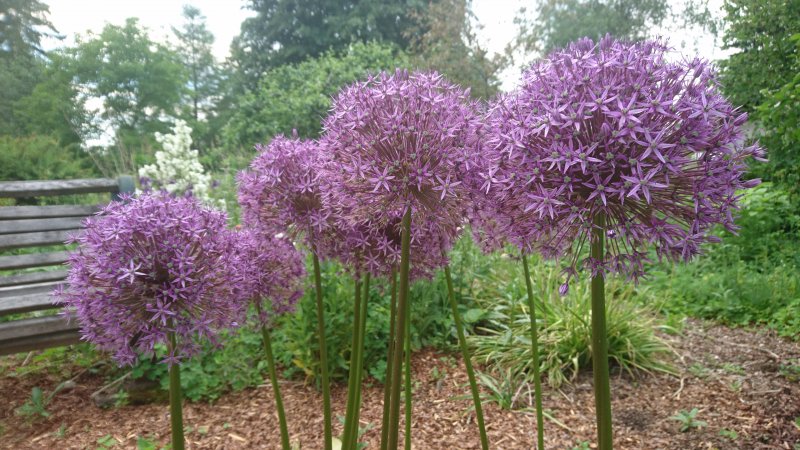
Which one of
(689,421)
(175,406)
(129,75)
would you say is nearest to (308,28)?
(129,75)

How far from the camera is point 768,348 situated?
15.4ft

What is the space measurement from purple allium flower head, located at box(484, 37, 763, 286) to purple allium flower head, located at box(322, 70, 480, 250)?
0.18 meters

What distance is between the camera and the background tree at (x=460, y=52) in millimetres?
13266

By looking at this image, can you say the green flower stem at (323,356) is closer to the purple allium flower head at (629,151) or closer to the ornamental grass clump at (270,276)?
the ornamental grass clump at (270,276)

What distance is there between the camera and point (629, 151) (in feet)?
4.18

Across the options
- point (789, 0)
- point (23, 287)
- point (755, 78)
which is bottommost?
point (23, 287)

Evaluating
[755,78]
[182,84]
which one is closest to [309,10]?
[182,84]

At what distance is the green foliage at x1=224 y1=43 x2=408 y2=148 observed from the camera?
44.8 feet

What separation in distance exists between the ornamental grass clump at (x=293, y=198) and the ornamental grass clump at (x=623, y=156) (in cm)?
74

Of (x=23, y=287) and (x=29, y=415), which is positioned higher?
(x=23, y=287)

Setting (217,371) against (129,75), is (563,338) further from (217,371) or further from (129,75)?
(129,75)

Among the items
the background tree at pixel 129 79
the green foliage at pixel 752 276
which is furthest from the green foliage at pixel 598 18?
the background tree at pixel 129 79

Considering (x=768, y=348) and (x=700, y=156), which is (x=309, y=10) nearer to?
(x=768, y=348)

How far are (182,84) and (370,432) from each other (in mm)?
28229
